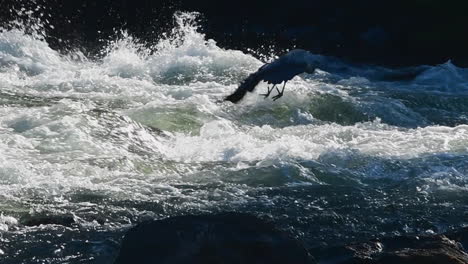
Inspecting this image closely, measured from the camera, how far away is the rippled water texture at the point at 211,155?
5.85 metres

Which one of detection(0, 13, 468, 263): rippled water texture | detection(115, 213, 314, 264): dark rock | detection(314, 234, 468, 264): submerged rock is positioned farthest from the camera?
detection(0, 13, 468, 263): rippled water texture

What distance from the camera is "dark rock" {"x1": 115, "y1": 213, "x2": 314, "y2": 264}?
4.29 metres

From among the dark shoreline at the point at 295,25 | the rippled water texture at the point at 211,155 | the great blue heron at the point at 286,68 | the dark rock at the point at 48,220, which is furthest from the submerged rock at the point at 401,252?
the dark shoreline at the point at 295,25

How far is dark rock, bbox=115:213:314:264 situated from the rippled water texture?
69 cm

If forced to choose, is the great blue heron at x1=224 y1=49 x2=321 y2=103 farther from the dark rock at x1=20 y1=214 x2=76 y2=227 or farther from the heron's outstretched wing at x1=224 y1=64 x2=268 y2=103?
Answer: the dark rock at x1=20 y1=214 x2=76 y2=227

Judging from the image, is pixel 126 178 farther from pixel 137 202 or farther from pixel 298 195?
pixel 298 195

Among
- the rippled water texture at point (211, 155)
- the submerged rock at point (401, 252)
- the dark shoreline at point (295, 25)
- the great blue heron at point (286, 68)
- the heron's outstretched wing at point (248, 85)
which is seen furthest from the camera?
Result: the dark shoreline at point (295, 25)

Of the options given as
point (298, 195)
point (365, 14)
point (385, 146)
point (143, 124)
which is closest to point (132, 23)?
point (365, 14)

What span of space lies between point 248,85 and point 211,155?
1.16 m

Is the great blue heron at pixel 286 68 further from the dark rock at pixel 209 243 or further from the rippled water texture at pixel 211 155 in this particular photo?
the dark rock at pixel 209 243

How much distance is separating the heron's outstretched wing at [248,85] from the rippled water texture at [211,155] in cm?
23

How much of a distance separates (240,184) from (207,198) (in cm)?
51

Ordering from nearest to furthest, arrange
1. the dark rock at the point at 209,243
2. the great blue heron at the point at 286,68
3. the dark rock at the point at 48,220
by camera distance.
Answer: the dark rock at the point at 209,243 → the dark rock at the point at 48,220 → the great blue heron at the point at 286,68

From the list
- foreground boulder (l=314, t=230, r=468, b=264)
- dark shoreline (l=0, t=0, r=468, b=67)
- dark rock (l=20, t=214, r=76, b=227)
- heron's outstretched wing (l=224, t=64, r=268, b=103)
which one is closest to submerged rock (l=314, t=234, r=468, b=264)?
foreground boulder (l=314, t=230, r=468, b=264)
